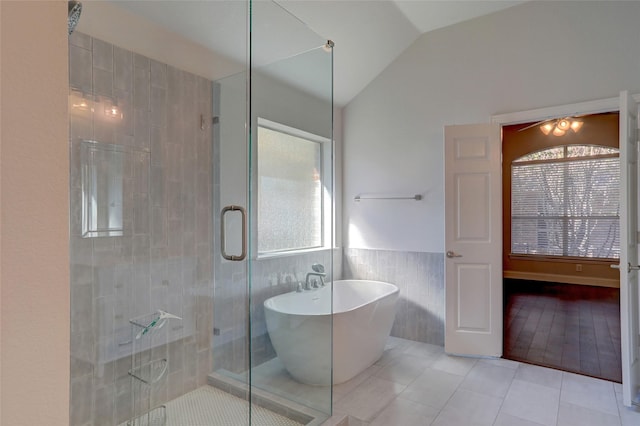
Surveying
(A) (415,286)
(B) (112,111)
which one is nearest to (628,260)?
(A) (415,286)

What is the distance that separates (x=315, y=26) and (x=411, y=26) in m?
1.11

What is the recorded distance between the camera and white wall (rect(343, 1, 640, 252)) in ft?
9.33

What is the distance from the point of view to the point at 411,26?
3449mm

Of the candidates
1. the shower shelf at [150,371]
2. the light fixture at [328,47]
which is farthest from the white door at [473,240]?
the shower shelf at [150,371]

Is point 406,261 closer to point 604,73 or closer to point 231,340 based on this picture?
point 231,340

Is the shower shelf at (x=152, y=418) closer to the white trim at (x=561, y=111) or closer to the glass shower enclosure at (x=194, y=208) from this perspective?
the glass shower enclosure at (x=194, y=208)

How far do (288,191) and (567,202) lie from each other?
517 centimetres

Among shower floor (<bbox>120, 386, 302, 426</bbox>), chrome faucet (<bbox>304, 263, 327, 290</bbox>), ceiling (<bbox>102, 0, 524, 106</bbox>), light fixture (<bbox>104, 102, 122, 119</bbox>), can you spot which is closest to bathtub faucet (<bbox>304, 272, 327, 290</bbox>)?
chrome faucet (<bbox>304, 263, 327, 290</bbox>)

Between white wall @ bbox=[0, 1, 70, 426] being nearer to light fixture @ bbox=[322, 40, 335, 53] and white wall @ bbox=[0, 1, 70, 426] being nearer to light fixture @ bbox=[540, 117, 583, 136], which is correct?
light fixture @ bbox=[322, 40, 335, 53]

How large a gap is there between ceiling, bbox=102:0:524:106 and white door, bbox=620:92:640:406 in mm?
1529

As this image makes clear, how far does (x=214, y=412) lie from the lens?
228cm

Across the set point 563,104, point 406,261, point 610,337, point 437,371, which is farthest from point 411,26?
point 610,337

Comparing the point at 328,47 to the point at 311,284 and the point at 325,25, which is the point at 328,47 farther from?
the point at 311,284

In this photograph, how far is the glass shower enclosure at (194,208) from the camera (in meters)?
1.99
